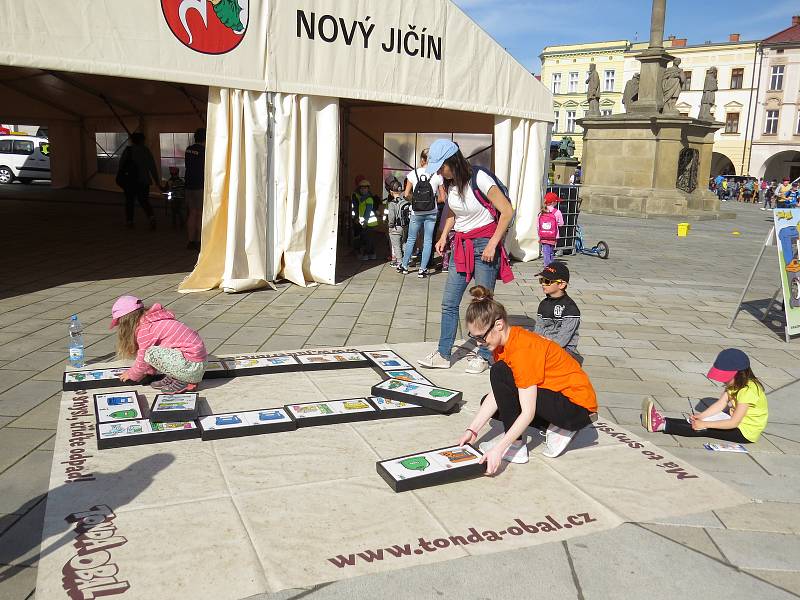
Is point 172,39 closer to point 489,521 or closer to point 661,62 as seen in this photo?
point 489,521

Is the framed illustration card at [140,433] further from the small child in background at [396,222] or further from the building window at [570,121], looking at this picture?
the building window at [570,121]

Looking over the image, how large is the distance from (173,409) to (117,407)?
1.38ft

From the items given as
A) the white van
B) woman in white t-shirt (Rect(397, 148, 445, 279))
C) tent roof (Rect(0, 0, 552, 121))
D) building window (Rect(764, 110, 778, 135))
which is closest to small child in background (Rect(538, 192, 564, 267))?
tent roof (Rect(0, 0, 552, 121))

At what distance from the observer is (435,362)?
5656 millimetres

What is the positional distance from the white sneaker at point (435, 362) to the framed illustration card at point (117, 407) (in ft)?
7.27

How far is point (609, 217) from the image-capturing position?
2208cm

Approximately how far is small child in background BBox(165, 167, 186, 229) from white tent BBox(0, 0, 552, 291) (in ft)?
19.6

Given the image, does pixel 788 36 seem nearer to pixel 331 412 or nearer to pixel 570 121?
pixel 570 121

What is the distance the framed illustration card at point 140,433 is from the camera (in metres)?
3.84

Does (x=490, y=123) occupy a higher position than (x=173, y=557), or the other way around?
(x=490, y=123)

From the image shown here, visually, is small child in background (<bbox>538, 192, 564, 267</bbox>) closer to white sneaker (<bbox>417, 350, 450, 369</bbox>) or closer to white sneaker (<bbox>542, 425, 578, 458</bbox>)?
white sneaker (<bbox>417, 350, 450, 369</bbox>)

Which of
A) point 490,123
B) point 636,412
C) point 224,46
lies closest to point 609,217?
point 490,123

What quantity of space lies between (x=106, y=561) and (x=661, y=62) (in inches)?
894

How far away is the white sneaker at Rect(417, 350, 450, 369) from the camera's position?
18.5 ft
